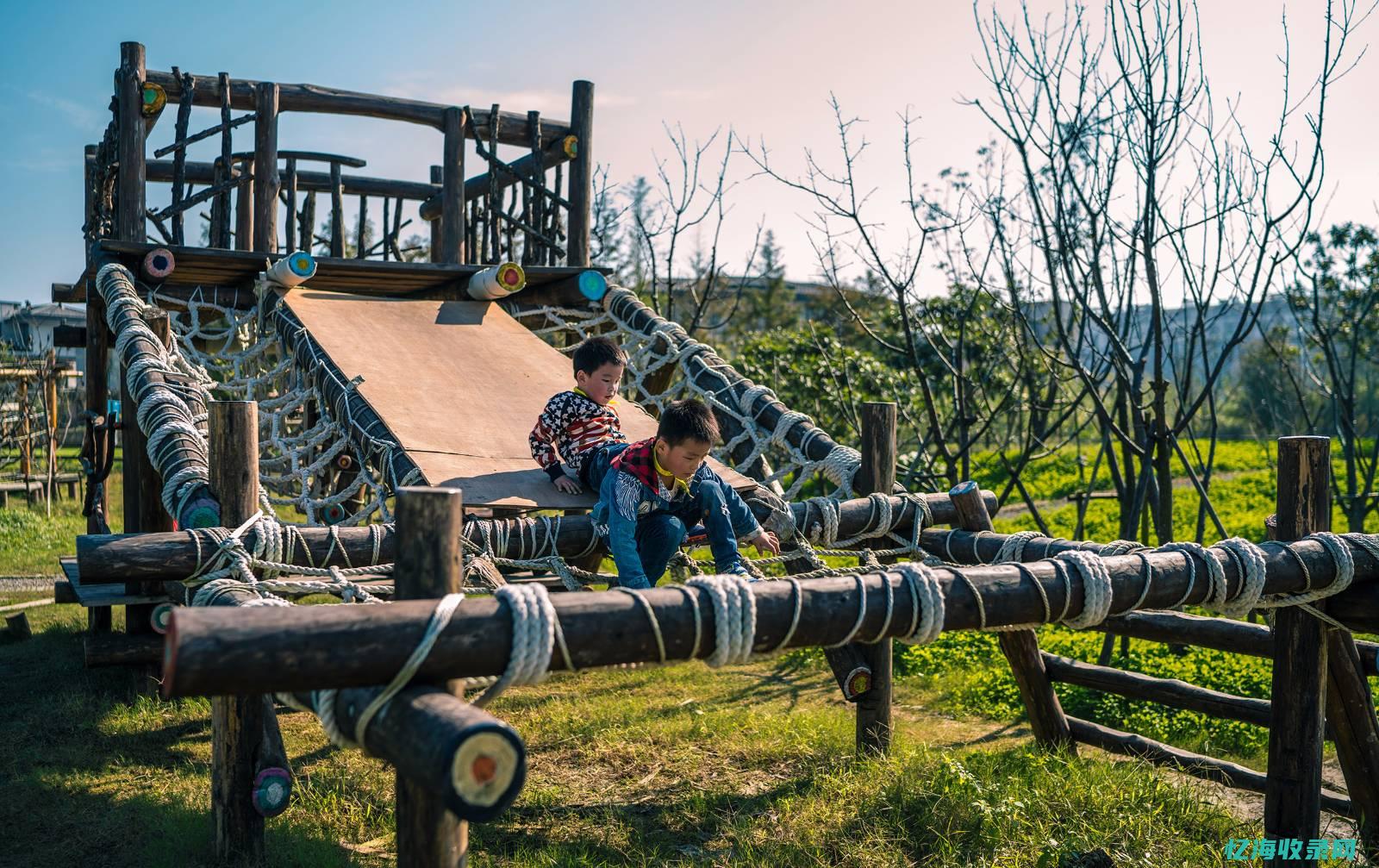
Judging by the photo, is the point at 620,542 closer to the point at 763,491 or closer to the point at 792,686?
the point at 763,491

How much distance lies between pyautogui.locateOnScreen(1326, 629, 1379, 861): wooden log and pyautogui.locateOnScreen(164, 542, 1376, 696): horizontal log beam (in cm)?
91

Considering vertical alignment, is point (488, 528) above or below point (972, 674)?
above

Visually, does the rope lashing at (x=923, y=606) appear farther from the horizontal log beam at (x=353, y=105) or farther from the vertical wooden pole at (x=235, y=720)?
the horizontal log beam at (x=353, y=105)

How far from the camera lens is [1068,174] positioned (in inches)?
228

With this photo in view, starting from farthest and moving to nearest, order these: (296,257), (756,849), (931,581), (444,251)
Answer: (444,251), (296,257), (756,849), (931,581)

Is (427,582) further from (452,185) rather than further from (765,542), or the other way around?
(452,185)

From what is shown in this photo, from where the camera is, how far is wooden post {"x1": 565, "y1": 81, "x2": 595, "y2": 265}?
22.6ft

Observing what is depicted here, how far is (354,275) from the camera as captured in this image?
21.0ft

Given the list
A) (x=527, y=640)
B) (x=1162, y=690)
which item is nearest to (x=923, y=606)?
(x=527, y=640)

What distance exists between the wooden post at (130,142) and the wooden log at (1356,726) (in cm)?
579

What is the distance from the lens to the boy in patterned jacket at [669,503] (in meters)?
3.36

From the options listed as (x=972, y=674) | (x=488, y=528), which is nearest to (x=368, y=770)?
(x=488, y=528)

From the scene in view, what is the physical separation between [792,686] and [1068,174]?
313 cm

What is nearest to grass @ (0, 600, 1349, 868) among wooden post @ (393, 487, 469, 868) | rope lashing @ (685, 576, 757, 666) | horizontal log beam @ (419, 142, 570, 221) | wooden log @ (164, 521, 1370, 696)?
wooden log @ (164, 521, 1370, 696)
